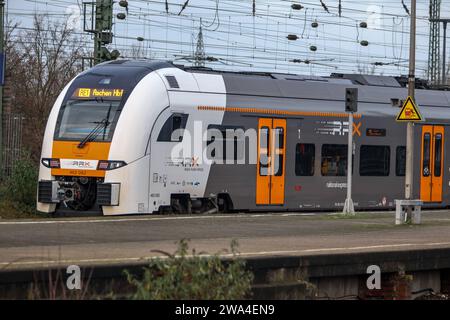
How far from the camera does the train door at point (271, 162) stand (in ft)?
84.0

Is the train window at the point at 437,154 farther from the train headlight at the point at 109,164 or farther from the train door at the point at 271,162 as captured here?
the train headlight at the point at 109,164

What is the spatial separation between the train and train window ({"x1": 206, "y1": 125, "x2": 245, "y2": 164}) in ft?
0.08

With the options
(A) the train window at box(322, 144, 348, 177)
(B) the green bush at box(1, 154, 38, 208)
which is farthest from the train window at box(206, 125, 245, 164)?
(B) the green bush at box(1, 154, 38, 208)

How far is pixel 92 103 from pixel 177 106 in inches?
76.2

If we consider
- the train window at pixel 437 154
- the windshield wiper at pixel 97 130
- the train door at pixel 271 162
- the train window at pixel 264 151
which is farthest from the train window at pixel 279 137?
the train window at pixel 437 154

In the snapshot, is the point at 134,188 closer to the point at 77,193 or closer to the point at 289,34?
the point at 77,193

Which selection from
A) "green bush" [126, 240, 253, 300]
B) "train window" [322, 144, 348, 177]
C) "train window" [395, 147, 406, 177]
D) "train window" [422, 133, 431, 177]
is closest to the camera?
"green bush" [126, 240, 253, 300]

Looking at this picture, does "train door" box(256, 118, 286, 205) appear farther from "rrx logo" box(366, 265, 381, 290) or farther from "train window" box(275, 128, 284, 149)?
"rrx logo" box(366, 265, 381, 290)

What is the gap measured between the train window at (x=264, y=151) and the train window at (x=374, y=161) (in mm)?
3584

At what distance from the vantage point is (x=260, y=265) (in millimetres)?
11250

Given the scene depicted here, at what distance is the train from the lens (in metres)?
23.0

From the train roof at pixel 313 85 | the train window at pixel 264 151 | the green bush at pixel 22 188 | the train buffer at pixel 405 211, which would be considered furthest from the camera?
the green bush at pixel 22 188

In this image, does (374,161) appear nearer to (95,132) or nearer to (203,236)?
(95,132)
